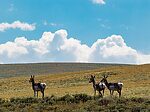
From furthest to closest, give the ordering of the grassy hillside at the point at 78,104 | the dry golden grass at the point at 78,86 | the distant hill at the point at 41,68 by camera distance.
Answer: the distant hill at the point at 41,68 → the dry golden grass at the point at 78,86 → the grassy hillside at the point at 78,104

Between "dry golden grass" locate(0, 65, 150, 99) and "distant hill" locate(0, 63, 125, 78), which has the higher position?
"distant hill" locate(0, 63, 125, 78)

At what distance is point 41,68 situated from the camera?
16138 cm

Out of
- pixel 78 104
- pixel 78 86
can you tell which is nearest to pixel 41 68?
pixel 78 86

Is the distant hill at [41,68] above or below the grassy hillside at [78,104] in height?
above

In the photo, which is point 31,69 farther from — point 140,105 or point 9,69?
point 140,105

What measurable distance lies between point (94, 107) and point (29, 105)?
699 centimetres

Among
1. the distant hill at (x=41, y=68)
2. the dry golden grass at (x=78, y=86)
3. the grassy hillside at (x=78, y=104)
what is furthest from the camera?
the distant hill at (x=41, y=68)

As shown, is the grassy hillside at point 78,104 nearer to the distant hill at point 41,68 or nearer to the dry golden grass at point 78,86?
the dry golden grass at point 78,86

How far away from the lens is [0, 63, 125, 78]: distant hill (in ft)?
492

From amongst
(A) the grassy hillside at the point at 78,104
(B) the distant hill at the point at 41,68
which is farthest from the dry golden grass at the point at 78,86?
(B) the distant hill at the point at 41,68

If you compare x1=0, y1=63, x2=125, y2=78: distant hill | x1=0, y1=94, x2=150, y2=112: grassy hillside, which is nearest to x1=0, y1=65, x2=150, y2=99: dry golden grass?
x1=0, y1=94, x2=150, y2=112: grassy hillside

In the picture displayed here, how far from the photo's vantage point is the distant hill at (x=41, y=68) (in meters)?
150

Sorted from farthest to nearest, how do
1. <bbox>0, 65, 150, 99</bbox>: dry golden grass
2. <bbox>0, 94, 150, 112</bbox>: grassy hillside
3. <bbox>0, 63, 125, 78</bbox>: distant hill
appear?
<bbox>0, 63, 125, 78</bbox>: distant hill
<bbox>0, 65, 150, 99</bbox>: dry golden grass
<bbox>0, 94, 150, 112</bbox>: grassy hillside

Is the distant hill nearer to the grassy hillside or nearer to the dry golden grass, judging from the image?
the dry golden grass
